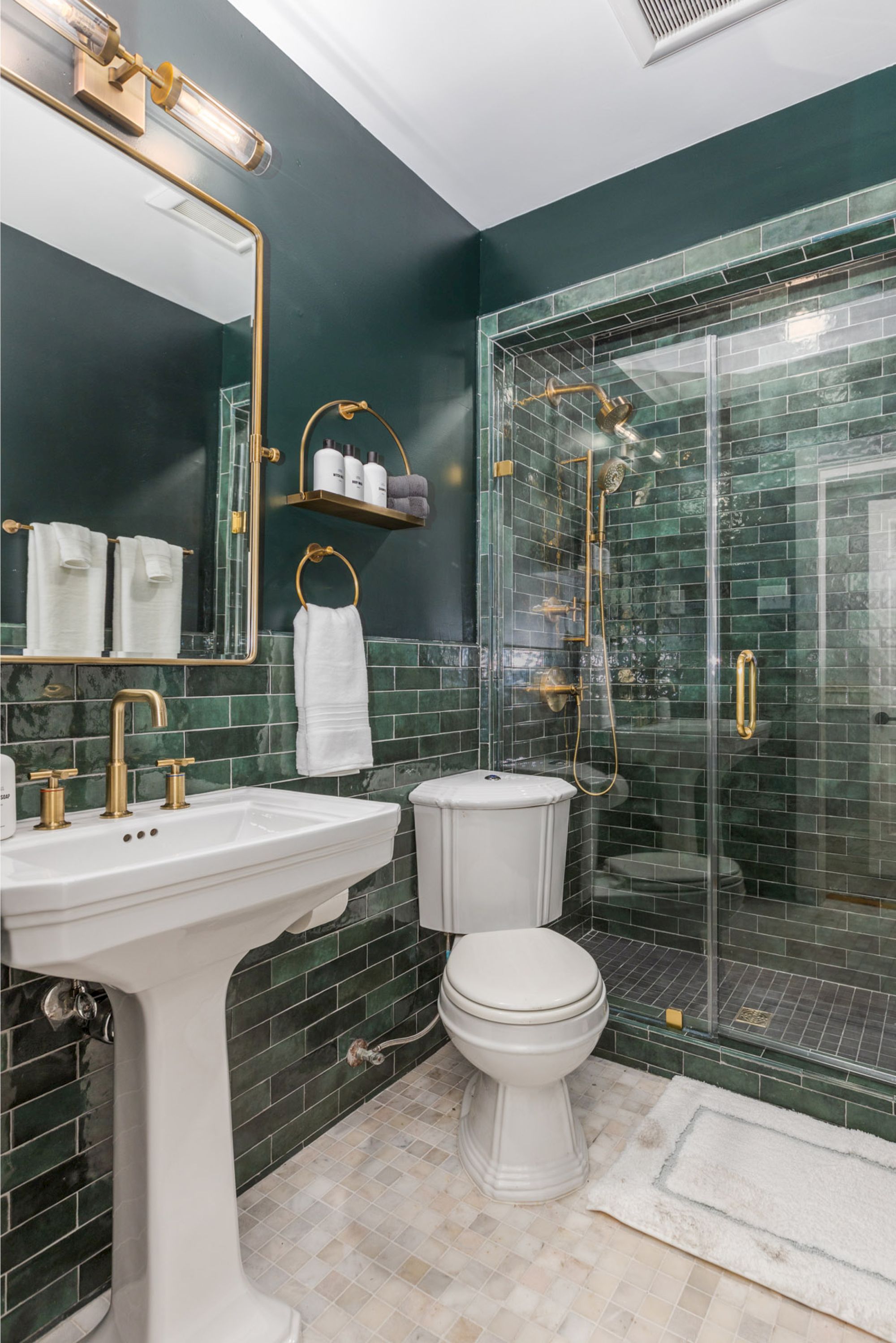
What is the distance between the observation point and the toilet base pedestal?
1620mm

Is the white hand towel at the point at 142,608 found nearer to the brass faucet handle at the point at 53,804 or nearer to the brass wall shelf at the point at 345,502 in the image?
the brass faucet handle at the point at 53,804

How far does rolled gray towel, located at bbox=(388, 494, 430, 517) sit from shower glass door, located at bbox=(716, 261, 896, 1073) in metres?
1.05

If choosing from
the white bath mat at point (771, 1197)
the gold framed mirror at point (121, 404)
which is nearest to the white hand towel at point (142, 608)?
the gold framed mirror at point (121, 404)

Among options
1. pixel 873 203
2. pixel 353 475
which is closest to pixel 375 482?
pixel 353 475

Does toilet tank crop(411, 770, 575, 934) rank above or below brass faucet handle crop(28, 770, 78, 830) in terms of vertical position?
below

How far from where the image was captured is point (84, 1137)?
1306mm

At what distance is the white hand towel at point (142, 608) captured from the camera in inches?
54.1

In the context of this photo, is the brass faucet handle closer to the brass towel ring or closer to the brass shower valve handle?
the brass shower valve handle

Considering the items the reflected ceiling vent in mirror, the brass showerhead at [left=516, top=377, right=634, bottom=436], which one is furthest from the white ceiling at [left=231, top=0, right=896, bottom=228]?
the brass showerhead at [left=516, top=377, right=634, bottom=436]

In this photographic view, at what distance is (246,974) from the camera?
5.26 feet

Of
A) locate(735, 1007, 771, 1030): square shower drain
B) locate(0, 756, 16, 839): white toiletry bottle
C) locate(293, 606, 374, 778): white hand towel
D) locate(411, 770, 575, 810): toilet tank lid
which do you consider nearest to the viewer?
locate(0, 756, 16, 839): white toiletry bottle

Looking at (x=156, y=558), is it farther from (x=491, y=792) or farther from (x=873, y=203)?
(x=873, y=203)

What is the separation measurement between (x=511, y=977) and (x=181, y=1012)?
79 cm

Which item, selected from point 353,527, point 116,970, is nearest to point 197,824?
point 116,970
